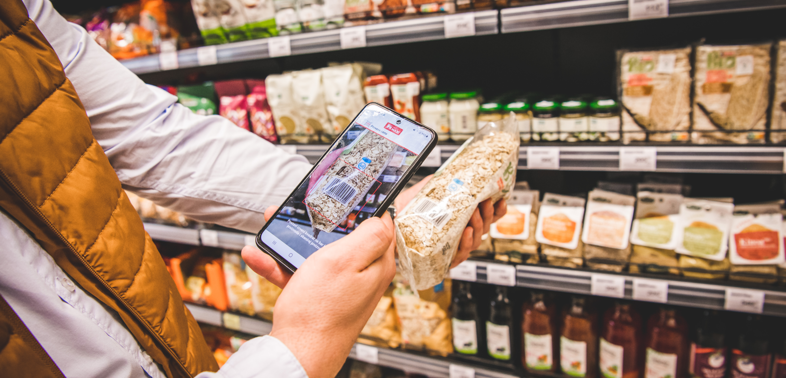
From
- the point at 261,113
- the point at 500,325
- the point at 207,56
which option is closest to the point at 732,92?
the point at 500,325

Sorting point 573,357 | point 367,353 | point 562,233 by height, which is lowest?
point 367,353

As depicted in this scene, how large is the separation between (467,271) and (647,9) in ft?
2.94

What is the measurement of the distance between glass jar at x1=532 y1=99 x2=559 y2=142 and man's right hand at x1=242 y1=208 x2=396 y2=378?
87 cm

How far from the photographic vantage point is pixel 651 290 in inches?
47.2

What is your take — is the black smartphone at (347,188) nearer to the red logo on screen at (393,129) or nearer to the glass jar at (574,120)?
the red logo on screen at (393,129)

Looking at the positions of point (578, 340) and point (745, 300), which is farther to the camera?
point (578, 340)

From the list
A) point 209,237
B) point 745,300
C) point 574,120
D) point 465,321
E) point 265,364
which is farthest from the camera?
point 209,237

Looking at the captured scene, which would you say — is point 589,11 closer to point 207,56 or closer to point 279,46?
point 279,46

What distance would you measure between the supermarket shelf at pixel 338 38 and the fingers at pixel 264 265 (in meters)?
0.82

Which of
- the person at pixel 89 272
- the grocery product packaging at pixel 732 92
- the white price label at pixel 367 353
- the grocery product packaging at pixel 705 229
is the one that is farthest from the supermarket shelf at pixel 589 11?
the white price label at pixel 367 353

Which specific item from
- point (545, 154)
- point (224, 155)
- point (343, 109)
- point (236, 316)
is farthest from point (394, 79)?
point (236, 316)

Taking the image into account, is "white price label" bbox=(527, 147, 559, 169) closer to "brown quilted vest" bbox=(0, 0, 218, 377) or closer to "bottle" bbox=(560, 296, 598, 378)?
"bottle" bbox=(560, 296, 598, 378)

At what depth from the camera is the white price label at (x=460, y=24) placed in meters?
1.17

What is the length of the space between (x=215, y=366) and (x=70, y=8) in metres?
2.45
